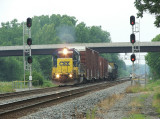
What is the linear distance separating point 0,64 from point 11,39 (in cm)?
6036

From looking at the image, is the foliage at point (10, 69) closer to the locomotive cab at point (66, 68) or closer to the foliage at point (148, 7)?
the locomotive cab at point (66, 68)

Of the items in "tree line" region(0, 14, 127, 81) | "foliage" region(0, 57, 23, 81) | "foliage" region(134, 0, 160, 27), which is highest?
"tree line" region(0, 14, 127, 81)

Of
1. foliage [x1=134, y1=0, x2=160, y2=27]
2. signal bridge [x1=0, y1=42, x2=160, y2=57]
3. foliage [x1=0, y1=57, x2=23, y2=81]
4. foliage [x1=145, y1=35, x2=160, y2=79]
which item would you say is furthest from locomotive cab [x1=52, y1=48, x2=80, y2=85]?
foliage [x1=145, y1=35, x2=160, y2=79]

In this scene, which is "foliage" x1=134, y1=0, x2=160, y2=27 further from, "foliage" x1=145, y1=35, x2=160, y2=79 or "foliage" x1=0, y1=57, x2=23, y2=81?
"foliage" x1=145, y1=35, x2=160, y2=79

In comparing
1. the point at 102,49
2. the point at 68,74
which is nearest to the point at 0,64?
the point at 102,49

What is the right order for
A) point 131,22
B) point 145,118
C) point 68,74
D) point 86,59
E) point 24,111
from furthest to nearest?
point 86,59 → point 68,74 → point 131,22 → point 24,111 → point 145,118

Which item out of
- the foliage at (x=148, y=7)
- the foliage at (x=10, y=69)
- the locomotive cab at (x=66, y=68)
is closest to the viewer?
the foliage at (x=148, y=7)

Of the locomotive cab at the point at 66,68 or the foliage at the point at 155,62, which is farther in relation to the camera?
the foliage at the point at 155,62

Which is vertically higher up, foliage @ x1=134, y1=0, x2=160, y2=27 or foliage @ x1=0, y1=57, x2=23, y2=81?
foliage @ x1=134, y1=0, x2=160, y2=27

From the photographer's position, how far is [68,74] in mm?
29844

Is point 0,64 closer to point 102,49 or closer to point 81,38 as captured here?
point 102,49

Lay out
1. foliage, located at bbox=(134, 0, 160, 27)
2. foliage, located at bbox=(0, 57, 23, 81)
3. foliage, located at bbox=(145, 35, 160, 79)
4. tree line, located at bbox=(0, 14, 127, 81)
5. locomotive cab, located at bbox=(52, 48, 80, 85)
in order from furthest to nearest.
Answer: tree line, located at bbox=(0, 14, 127, 81) < foliage, located at bbox=(145, 35, 160, 79) < foliage, located at bbox=(0, 57, 23, 81) < locomotive cab, located at bbox=(52, 48, 80, 85) < foliage, located at bbox=(134, 0, 160, 27)

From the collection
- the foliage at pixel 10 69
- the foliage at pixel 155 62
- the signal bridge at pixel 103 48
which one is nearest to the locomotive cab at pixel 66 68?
the signal bridge at pixel 103 48

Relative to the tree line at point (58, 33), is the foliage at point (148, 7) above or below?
below
